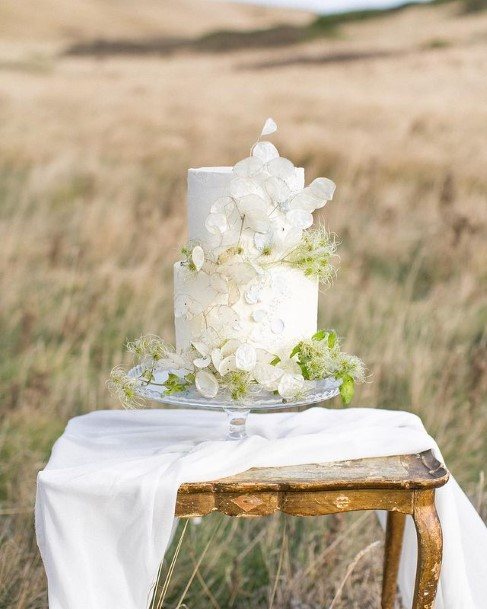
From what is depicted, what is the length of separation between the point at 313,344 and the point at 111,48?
1595cm

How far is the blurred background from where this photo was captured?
329 cm

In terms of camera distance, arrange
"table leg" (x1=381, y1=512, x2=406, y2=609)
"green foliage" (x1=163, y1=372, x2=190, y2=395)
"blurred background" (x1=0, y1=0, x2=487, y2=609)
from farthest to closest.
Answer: "blurred background" (x1=0, y1=0, x2=487, y2=609), "table leg" (x1=381, y1=512, x2=406, y2=609), "green foliage" (x1=163, y1=372, x2=190, y2=395)

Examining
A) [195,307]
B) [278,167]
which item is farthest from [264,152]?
[195,307]

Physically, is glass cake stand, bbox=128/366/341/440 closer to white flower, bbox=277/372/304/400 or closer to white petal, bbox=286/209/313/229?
white flower, bbox=277/372/304/400

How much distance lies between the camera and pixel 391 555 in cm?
291

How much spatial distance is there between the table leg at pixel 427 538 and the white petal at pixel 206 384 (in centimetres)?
49

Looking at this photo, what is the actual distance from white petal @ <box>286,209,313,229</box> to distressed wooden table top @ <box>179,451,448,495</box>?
0.54 m

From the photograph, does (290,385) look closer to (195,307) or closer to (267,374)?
(267,374)

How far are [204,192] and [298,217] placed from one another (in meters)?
0.22

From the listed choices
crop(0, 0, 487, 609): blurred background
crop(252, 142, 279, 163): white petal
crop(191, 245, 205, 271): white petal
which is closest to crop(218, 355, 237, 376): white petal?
crop(191, 245, 205, 271): white petal

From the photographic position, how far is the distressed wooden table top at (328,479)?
7.13 ft

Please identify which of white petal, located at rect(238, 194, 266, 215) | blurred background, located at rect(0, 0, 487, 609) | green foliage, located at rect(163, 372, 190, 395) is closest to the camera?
white petal, located at rect(238, 194, 266, 215)

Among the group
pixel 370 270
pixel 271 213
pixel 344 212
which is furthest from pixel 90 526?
pixel 344 212

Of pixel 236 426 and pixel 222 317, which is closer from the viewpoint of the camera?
pixel 222 317
